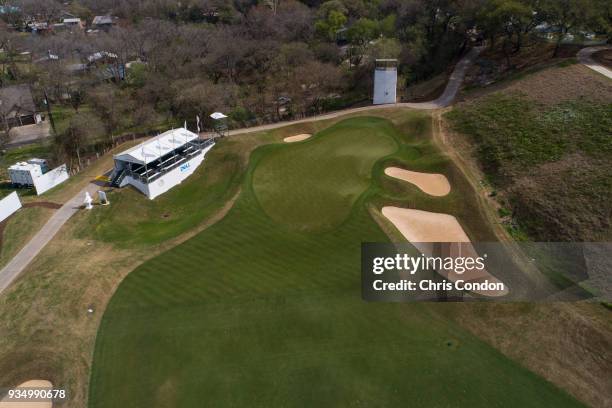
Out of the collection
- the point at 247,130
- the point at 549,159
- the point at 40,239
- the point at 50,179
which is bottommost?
the point at 40,239

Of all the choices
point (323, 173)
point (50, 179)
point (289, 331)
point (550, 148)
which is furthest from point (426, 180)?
point (50, 179)

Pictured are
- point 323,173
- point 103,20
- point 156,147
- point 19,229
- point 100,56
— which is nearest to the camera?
point 19,229

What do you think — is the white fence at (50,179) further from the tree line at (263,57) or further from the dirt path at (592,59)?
the dirt path at (592,59)

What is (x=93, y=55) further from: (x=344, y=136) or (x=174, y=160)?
(x=344, y=136)

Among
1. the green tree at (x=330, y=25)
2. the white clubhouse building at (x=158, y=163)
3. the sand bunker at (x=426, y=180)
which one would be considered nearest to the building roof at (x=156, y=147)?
the white clubhouse building at (x=158, y=163)

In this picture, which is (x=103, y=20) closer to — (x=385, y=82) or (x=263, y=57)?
(x=263, y=57)

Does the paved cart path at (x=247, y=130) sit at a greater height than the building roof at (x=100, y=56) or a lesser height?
lesser
